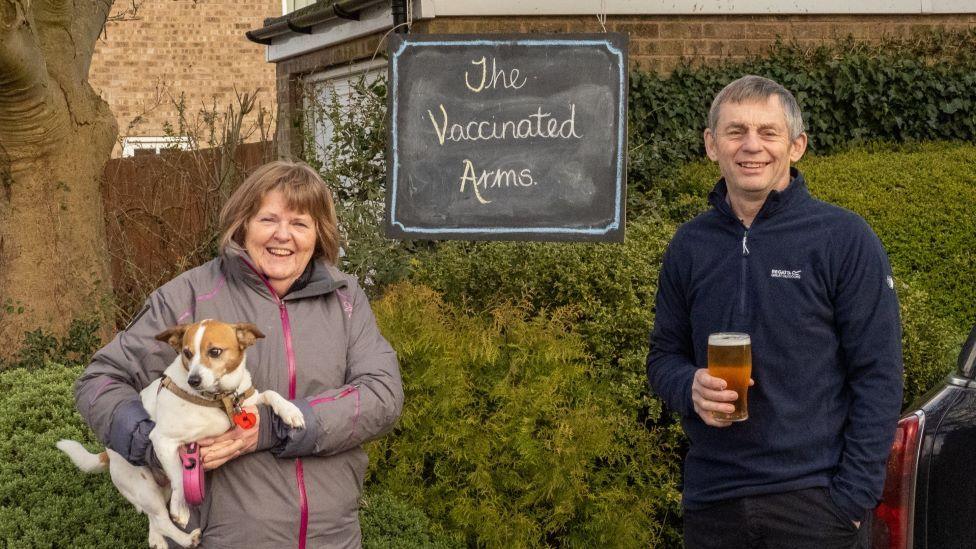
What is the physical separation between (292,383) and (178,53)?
21.2m

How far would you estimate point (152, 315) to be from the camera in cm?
286

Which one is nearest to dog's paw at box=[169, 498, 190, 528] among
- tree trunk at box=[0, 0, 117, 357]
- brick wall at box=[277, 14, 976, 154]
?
tree trunk at box=[0, 0, 117, 357]

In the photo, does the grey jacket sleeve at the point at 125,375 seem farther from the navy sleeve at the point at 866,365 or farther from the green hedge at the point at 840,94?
the green hedge at the point at 840,94

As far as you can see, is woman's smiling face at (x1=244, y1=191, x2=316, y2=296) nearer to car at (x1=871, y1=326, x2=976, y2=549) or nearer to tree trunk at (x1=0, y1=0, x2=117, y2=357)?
car at (x1=871, y1=326, x2=976, y2=549)

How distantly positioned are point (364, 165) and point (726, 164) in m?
5.03

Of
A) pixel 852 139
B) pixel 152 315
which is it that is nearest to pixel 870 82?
pixel 852 139

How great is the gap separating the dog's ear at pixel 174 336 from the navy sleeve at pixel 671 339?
129 cm

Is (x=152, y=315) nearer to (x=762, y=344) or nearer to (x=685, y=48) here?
(x=762, y=344)

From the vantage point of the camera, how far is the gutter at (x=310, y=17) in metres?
10.5

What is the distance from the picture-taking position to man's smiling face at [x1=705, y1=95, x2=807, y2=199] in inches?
112

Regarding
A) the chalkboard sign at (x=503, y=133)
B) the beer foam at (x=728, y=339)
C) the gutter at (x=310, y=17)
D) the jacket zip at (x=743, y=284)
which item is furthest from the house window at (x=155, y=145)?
the beer foam at (x=728, y=339)

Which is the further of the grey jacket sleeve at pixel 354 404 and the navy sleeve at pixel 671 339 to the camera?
the navy sleeve at pixel 671 339

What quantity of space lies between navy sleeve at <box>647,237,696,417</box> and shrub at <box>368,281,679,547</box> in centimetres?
143

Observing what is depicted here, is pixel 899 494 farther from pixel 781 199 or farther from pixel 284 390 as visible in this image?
pixel 284 390
